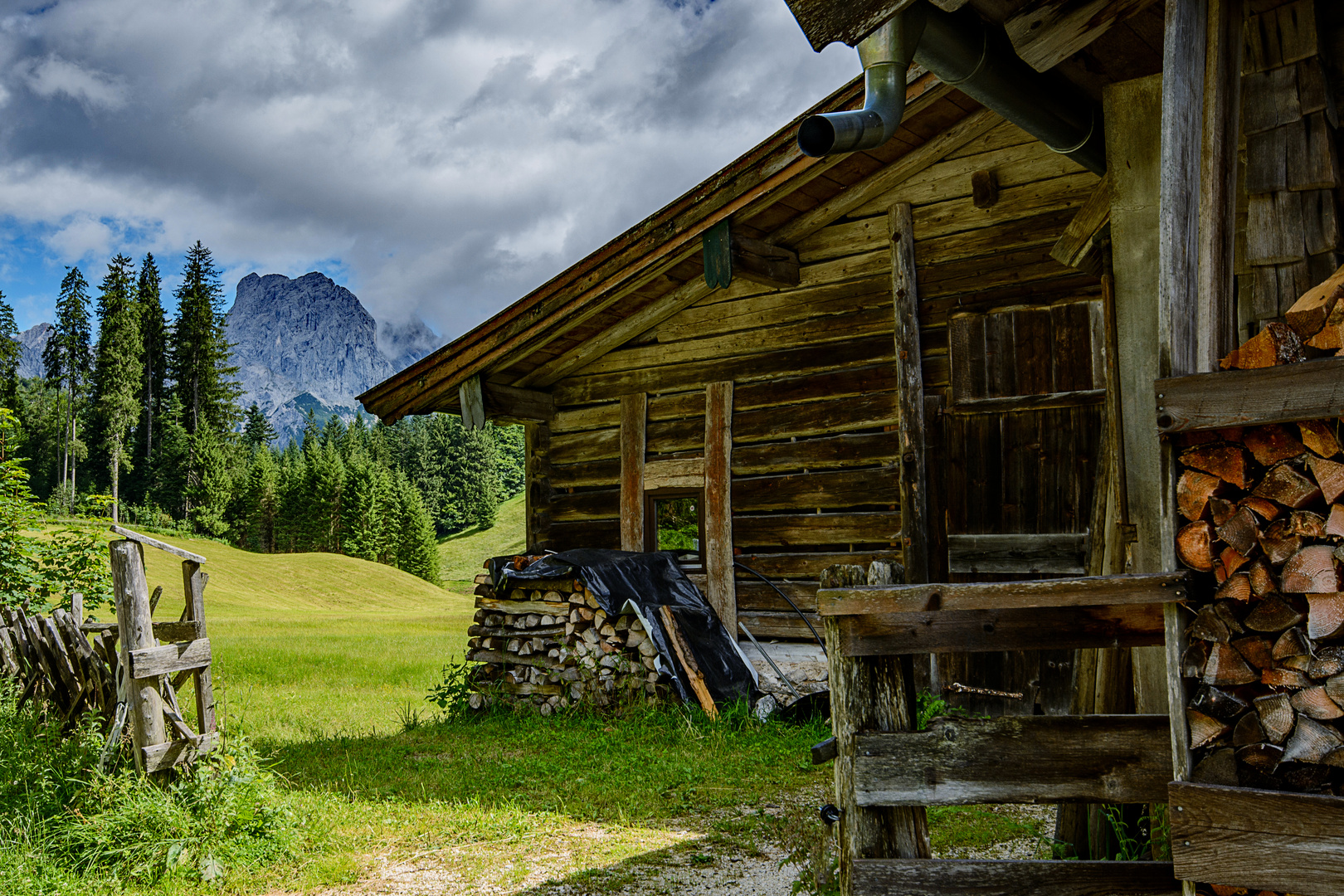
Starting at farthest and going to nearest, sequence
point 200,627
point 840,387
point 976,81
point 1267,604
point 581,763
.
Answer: point 840,387
point 581,763
point 200,627
point 976,81
point 1267,604

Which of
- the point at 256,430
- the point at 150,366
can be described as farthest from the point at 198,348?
the point at 256,430

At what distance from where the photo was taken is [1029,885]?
2.81m

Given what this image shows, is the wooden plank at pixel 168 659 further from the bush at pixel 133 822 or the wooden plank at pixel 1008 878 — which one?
the wooden plank at pixel 1008 878

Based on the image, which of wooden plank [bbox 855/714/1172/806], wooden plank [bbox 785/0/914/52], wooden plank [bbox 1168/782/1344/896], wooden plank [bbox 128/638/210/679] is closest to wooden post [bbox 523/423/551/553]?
wooden plank [bbox 128/638/210/679]

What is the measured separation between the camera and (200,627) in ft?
19.2

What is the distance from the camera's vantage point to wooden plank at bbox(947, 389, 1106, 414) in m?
6.73

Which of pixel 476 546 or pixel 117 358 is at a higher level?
pixel 117 358

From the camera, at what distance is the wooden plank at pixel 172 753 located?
5047 millimetres

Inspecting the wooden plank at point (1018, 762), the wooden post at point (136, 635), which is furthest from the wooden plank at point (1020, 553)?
the wooden post at point (136, 635)

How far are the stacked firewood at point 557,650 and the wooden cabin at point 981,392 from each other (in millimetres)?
1080

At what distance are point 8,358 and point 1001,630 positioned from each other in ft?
217

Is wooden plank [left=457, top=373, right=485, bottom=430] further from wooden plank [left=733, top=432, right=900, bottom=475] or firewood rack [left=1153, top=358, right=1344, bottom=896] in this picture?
firewood rack [left=1153, top=358, right=1344, bottom=896]

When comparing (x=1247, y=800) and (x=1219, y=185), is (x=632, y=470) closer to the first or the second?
(x=1219, y=185)

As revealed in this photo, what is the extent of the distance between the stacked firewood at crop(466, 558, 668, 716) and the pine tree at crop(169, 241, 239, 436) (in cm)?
6072
